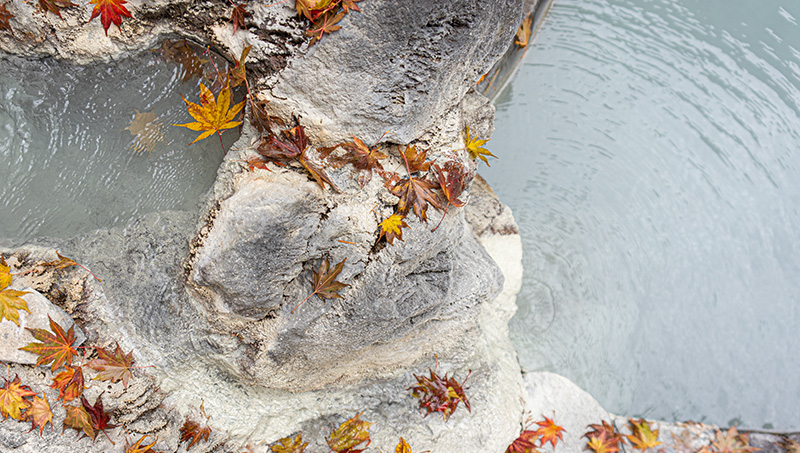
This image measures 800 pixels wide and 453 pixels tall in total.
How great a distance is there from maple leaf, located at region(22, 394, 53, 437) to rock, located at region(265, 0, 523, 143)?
41.7 inches

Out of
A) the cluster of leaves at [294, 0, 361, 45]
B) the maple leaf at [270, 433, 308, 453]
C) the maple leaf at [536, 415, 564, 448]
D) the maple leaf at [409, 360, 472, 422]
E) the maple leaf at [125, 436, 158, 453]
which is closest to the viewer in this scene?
the cluster of leaves at [294, 0, 361, 45]

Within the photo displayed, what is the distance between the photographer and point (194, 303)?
1.39 meters

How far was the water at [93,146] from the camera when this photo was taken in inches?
49.2

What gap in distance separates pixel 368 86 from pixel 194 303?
0.85m

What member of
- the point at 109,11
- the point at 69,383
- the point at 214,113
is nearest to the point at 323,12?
the point at 214,113

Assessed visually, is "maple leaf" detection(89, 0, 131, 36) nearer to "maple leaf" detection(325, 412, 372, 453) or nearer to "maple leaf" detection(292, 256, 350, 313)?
"maple leaf" detection(292, 256, 350, 313)

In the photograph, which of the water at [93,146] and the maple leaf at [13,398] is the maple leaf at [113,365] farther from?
the water at [93,146]

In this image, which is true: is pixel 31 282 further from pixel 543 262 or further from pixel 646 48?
pixel 646 48

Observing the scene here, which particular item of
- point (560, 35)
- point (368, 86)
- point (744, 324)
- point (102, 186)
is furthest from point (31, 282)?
point (744, 324)

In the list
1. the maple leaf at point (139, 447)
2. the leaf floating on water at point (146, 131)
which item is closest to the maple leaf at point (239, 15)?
the leaf floating on water at point (146, 131)

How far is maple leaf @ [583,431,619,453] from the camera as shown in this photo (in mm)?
2006

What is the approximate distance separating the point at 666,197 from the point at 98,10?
2395 mm

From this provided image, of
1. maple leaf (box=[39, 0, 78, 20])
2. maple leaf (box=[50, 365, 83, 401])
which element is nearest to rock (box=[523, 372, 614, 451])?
maple leaf (box=[50, 365, 83, 401])

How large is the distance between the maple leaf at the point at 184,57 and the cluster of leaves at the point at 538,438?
71.0 inches
